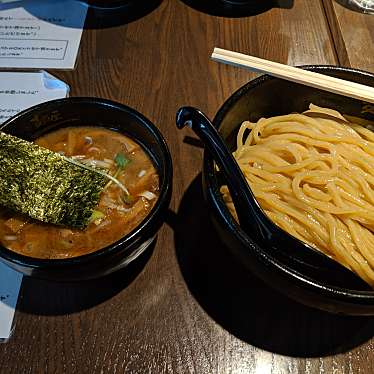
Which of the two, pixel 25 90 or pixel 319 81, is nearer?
pixel 319 81

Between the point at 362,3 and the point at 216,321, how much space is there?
1645 millimetres

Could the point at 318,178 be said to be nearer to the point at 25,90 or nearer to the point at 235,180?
the point at 235,180

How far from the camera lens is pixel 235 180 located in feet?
3.27

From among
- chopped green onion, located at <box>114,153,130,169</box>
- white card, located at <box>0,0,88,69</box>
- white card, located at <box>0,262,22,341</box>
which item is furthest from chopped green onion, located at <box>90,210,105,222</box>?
white card, located at <box>0,0,88,69</box>

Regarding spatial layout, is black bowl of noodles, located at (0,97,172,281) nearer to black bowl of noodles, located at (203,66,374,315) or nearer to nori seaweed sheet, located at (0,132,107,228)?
nori seaweed sheet, located at (0,132,107,228)

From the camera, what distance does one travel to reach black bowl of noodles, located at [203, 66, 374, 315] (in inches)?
33.4

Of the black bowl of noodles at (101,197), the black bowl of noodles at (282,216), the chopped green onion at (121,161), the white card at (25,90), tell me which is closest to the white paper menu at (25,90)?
the white card at (25,90)

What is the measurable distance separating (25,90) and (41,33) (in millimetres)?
358

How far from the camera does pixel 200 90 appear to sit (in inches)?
62.0

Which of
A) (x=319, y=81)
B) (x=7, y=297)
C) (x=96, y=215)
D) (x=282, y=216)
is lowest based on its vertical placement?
(x=7, y=297)

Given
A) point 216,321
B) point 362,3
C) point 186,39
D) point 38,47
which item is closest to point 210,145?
point 216,321

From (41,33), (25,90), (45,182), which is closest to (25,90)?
(25,90)

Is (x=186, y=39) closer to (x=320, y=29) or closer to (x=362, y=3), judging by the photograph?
(x=320, y=29)

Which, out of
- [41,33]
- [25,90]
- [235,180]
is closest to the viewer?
[235,180]
